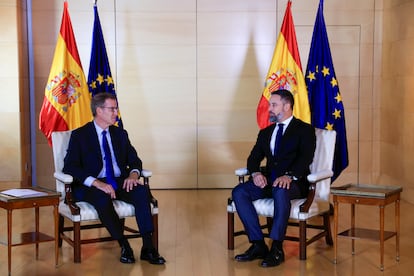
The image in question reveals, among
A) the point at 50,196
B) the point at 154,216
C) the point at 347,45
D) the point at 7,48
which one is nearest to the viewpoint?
the point at 50,196

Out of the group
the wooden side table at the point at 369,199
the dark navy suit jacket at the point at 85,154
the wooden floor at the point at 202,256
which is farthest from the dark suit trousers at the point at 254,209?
the dark navy suit jacket at the point at 85,154

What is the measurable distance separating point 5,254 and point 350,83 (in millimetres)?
5198

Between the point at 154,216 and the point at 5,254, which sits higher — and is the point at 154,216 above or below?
above

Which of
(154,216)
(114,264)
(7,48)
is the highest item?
(7,48)

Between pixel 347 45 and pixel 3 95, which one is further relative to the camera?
pixel 347 45

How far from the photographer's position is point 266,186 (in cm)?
544

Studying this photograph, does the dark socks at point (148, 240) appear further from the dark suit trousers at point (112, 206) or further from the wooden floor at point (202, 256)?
the wooden floor at point (202, 256)

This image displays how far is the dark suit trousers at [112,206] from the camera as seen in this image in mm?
5023

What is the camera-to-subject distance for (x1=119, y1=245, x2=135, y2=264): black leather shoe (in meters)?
5.12

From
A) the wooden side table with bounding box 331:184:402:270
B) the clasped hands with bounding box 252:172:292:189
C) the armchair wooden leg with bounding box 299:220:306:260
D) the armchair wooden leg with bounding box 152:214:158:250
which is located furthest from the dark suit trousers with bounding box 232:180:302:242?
the armchair wooden leg with bounding box 152:214:158:250

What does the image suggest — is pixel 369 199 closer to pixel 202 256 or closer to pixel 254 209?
pixel 254 209

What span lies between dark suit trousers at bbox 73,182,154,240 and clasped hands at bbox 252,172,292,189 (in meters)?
0.92

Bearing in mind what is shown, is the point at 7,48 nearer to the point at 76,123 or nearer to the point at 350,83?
the point at 76,123

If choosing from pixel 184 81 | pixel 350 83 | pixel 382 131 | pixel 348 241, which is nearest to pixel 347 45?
Result: pixel 350 83
